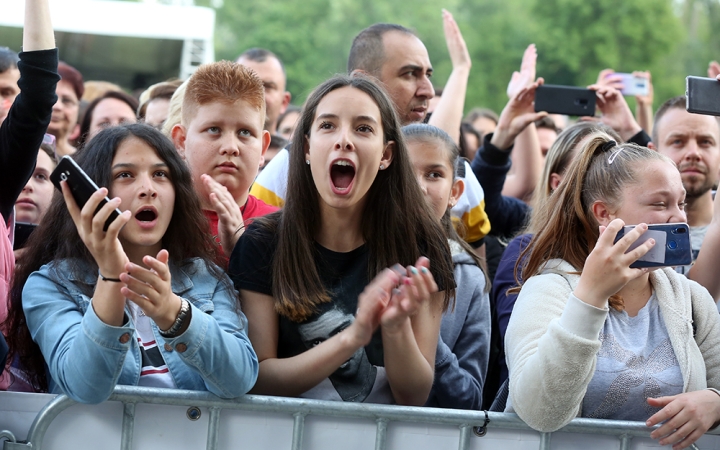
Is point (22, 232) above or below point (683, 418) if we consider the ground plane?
above

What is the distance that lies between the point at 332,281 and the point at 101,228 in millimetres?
867

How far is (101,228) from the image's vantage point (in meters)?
2.20

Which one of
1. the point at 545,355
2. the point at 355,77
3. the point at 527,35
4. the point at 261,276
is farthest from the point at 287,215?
the point at 527,35

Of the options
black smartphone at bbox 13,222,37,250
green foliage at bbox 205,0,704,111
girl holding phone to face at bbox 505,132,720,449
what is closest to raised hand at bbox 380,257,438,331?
girl holding phone to face at bbox 505,132,720,449

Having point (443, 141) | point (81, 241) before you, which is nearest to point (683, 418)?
point (443, 141)

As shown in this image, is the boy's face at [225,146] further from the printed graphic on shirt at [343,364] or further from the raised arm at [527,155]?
the raised arm at [527,155]

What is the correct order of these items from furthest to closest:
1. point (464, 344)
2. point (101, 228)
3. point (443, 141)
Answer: point (443, 141), point (464, 344), point (101, 228)

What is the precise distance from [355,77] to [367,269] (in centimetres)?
71

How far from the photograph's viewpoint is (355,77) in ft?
10.2

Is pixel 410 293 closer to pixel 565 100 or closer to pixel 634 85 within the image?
pixel 565 100

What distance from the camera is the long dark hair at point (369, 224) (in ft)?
9.05

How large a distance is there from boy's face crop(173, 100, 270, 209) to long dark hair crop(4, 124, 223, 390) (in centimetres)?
51

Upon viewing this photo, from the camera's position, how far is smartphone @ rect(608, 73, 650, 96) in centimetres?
541

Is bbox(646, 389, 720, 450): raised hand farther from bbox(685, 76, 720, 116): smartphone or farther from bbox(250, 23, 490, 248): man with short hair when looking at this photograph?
bbox(250, 23, 490, 248): man with short hair
